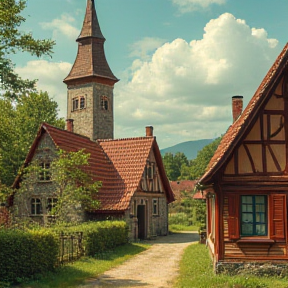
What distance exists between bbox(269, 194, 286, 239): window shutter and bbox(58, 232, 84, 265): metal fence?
8.14 m

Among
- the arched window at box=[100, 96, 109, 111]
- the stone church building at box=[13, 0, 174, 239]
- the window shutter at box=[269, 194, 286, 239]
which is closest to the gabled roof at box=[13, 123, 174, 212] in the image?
the stone church building at box=[13, 0, 174, 239]

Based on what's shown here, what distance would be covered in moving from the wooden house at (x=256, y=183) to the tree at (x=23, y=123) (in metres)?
24.8

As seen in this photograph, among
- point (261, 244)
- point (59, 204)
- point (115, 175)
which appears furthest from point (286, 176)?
point (115, 175)

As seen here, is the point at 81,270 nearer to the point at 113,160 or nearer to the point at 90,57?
the point at 113,160

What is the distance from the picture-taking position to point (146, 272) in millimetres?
17156

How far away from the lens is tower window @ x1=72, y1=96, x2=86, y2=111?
4269cm

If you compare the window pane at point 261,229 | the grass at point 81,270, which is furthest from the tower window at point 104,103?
the window pane at point 261,229

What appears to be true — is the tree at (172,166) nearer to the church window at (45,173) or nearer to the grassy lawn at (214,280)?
the church window at (45,173)

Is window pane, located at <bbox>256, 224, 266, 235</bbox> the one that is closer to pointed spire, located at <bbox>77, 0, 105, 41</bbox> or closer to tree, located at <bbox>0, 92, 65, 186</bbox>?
tree, located at <bbox>0, 92, 65, 186</bbox>

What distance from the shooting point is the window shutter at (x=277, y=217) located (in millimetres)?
15266

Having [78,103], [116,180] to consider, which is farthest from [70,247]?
[78,103]

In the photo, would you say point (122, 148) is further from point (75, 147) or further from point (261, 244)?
point (261, 244)

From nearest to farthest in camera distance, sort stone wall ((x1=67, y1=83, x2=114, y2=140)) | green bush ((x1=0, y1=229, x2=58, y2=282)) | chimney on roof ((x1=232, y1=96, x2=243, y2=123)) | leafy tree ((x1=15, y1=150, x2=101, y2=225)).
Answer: green bush ((x1=0, y1=229, x2=58, y2=282))
leafy tree ((x1=15, y1=150, x2=101, y2=225))
chimney on roof ((x1=232, y1=96, x2=243, y2=123))
stone wall ((x1=67, y1=83, x2=114, y2=140))

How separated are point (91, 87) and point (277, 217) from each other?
29781 mm
